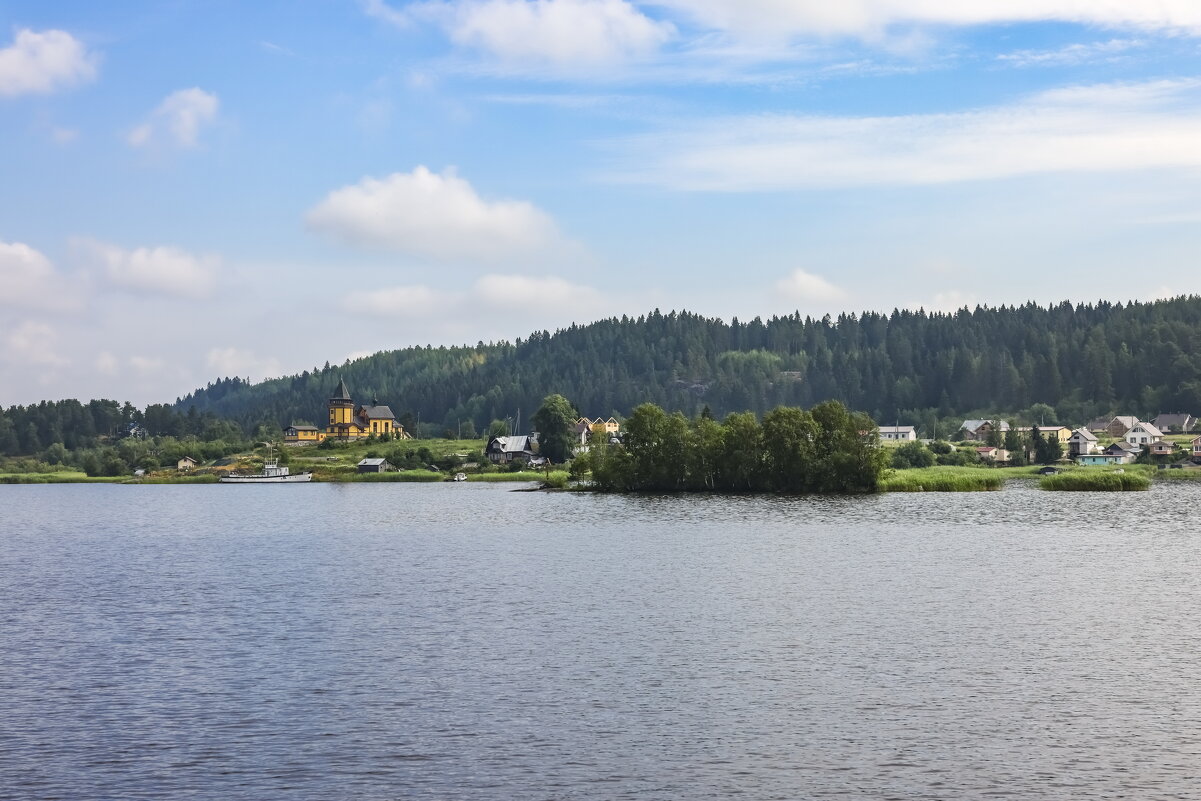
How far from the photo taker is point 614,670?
3962 cm

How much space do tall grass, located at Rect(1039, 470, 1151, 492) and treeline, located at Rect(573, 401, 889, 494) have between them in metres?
21.9

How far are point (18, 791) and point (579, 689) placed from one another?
16390 mm

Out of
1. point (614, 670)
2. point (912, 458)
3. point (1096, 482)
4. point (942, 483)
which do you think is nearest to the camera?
point (614, 670)

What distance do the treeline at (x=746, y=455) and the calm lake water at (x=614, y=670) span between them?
53.1 m

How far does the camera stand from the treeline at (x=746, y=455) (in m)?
136

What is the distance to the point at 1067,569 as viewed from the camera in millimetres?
64875

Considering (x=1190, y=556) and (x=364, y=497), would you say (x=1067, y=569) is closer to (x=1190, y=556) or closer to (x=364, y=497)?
(x=1190, y=556)

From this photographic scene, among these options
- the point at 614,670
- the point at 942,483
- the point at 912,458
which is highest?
the point at 912,458

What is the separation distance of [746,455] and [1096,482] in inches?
1645

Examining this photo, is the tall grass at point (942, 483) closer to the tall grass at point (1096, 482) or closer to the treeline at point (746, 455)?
the treeline at point (746, 455)

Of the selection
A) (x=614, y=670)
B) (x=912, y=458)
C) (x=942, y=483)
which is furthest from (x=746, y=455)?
(x=614, y=670)

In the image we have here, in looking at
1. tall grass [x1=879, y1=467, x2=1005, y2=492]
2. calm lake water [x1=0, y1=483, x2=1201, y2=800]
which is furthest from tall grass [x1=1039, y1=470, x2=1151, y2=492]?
calm lake water [x1=0, y1=483, x2=1201, y2=800]

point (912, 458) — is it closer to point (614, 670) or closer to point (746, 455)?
point (746, 455)

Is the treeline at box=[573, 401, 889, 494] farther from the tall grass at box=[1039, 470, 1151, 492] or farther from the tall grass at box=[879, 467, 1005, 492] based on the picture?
the tall grass at box=[1039, 470, 1151, 492]
